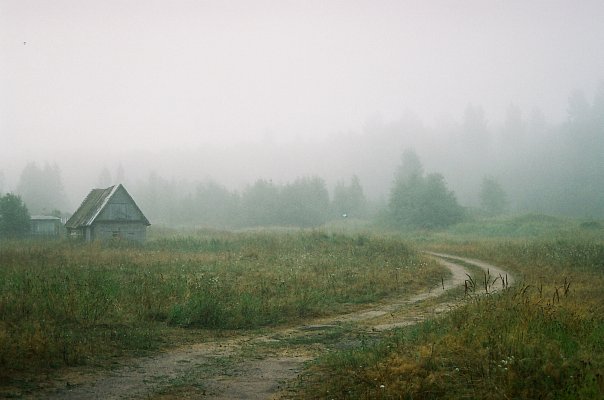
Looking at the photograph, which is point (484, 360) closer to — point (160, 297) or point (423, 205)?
point (160, 297)

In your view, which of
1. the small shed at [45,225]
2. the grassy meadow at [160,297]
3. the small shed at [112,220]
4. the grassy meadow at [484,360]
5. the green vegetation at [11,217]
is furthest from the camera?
the small shed at [45,225]

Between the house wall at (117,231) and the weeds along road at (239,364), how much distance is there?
34.2 metres

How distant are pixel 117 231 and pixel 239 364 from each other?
3871cm

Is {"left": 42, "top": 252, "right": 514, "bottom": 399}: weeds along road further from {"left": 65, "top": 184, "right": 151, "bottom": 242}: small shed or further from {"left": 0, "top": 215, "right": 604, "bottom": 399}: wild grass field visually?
{"left": 65, "top": 184, "right": 151, "bottom": 242}: small shed

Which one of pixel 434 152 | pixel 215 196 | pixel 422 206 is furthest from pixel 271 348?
pixel 434 152

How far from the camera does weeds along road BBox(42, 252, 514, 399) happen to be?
299 inches

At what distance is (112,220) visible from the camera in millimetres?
43844

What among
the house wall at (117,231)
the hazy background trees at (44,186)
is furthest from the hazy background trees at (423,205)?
the hazy background trees at (44,186)

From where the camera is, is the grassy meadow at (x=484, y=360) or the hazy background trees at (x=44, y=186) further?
the hazy background trees at (x=44, y=186)

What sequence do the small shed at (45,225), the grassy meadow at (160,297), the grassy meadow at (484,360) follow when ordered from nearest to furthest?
the grassy meadow at (484,360) < the grassy meadow at (160,297) < the small shed at (45,225)

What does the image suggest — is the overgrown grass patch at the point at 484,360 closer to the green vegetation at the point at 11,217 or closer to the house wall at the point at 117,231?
the house wall at the point at 117,231

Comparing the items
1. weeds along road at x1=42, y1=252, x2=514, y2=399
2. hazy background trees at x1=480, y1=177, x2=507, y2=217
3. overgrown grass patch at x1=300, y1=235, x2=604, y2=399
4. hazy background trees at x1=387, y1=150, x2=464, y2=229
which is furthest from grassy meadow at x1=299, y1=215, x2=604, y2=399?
hazy background trees at x1=480, y1=177, x2=507, y2=217

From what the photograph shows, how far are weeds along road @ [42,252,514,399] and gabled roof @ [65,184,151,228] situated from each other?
1396 inches

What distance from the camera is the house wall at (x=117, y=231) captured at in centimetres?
4328
